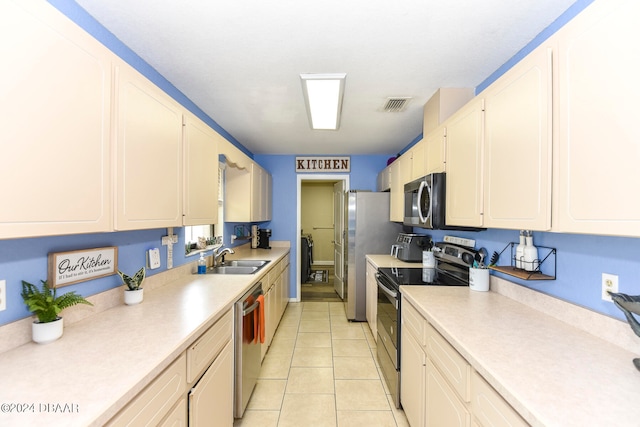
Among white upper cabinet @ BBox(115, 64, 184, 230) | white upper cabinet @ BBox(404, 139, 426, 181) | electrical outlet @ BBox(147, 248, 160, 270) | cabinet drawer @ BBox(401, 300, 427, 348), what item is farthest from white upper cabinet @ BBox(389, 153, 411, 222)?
electrical outlet @ BBox(147, 248, 160, 270)

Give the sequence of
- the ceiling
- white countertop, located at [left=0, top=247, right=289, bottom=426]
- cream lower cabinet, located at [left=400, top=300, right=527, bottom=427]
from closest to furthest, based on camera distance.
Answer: white countertop, located at [left=0, top=247, right=289, bottom=426], cream lower cabinet, located at [left=400, top=300, right=527, bottom=427], the ceiling

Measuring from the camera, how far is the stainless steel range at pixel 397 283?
2.15 m

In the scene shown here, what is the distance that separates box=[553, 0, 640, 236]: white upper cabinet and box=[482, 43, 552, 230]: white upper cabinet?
0.20 feet

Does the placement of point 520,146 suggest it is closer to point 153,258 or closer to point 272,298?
point 153,258

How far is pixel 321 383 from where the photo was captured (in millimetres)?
2453

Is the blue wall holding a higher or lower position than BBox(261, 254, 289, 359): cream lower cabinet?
higher

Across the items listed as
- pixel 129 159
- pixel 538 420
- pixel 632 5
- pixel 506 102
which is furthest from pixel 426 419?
pixel 129 159

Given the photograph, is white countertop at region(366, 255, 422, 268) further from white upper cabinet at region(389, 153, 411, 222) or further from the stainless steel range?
white upper cabinet at region(389, 153, 411, 222)

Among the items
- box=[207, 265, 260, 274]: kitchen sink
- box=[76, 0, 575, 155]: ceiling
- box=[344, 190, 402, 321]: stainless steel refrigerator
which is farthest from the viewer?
box=[344, 190, 402, 321]: stainless steel refrigerator

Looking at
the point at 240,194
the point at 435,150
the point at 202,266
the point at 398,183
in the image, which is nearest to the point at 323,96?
the point at 435,150

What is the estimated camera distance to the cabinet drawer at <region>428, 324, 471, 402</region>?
117cm

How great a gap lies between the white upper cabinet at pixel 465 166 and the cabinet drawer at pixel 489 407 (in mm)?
901

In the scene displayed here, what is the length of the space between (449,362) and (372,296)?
204cm

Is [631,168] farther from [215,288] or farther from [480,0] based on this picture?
[215,288]
